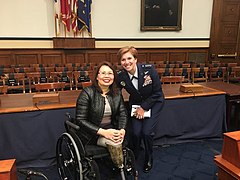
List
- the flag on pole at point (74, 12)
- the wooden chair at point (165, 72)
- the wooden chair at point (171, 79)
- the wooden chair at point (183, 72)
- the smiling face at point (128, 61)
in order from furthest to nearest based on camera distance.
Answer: the flag on pole at point (74, 12) → the wooden chair at point (183, 72) → the wooden chair at point (165, 72) → the wooden chair at point (171, 79) → the smiling face at point (128, 61)

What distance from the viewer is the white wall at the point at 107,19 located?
23.8 feet

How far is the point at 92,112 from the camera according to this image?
6.97 feet

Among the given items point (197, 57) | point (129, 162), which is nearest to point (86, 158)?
point (129, 162)

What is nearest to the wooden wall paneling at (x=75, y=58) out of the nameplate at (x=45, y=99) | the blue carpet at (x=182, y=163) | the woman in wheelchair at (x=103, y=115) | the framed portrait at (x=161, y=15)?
the framed portrait at (x=161, y=15)

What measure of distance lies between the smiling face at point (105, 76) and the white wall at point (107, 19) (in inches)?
236

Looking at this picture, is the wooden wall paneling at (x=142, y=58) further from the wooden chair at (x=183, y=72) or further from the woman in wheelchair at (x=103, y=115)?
the woman in wheelchair at (x=103, y=115)

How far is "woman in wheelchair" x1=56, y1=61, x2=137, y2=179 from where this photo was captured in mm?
2020

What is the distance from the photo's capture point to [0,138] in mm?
2477

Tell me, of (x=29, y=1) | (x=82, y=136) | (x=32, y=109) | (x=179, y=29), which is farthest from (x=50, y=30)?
(x=82, y=136)

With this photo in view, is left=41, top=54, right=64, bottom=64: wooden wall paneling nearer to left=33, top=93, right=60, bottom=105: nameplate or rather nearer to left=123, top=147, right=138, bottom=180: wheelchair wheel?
left=33, top=93, right=60, bottom=105: nameplate

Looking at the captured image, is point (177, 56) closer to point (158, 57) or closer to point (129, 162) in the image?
point (158, 57)

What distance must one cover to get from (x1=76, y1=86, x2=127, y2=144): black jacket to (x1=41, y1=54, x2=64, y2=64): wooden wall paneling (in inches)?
237

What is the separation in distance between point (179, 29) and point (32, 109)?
281 inches

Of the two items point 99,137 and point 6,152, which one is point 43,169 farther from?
point 99,137
